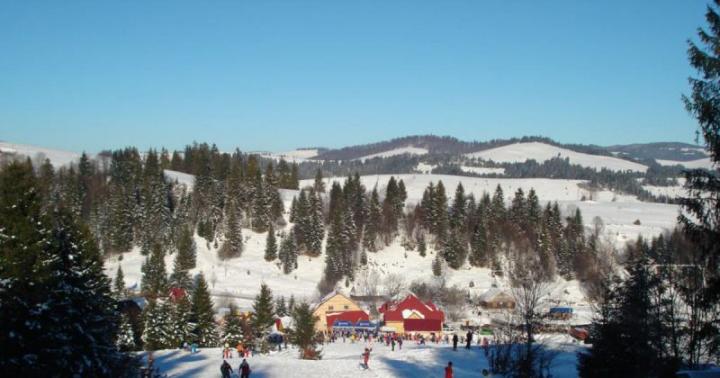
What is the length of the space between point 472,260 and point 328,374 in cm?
6538

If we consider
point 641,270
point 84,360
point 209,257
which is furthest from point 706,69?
point 209,257

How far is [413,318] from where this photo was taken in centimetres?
5925

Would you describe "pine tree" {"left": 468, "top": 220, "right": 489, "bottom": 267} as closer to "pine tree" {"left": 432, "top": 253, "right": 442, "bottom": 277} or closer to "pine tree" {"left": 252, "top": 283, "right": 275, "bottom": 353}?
"pine tree" {"left": 432, "top": 253, "right": 442, "bottom": 277}

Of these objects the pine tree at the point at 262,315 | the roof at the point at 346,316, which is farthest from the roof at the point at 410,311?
the pine tree at the point at 262,315

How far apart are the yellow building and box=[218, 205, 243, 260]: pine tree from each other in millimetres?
25815

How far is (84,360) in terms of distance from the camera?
66.5ft

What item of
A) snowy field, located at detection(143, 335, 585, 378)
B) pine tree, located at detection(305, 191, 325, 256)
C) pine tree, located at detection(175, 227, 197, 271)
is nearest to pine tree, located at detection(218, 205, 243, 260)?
pine tree, located at detection(175, 227, 197, 271)

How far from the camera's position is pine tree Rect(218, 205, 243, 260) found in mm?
85375

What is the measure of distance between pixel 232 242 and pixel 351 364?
59847 mm

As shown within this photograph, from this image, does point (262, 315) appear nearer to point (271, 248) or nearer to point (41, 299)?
point (41, 299)

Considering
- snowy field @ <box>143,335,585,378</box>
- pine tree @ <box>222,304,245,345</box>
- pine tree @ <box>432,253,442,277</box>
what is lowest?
pine tree @ <box>432,253,442,277</box>

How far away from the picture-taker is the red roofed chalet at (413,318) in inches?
2315

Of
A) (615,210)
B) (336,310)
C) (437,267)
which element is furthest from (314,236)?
(615,210)

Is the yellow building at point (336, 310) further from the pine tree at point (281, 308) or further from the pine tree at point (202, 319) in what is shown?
the pine tree at point (202, 319)
